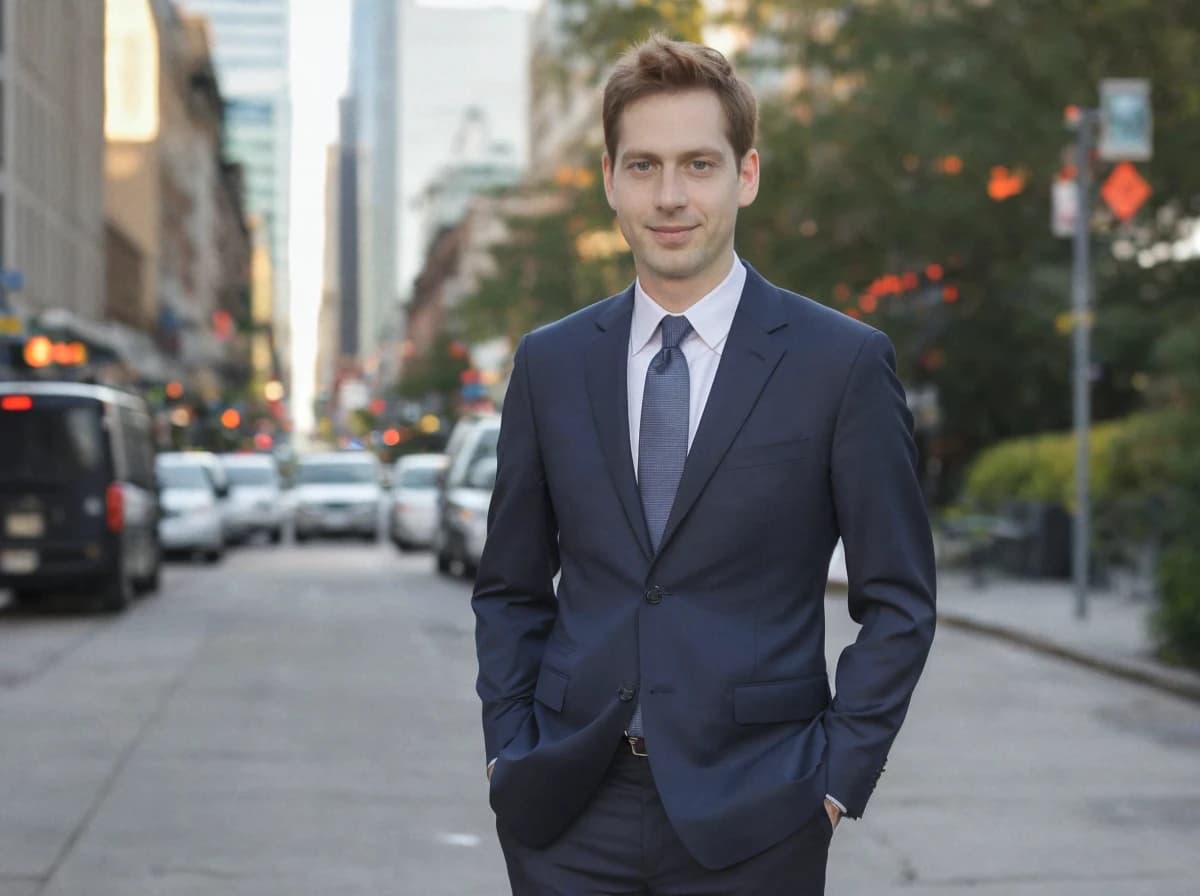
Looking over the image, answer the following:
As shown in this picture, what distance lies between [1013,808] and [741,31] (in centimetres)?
2481

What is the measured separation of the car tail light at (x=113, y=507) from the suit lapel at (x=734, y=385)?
17044mm

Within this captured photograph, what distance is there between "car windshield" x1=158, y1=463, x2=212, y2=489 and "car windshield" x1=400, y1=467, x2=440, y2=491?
4.63 m

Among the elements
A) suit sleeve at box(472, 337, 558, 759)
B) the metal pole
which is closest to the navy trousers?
suit sleeve at box(472, 337, 558, 759)

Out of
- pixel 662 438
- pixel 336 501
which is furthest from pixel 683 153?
pixel 336 501

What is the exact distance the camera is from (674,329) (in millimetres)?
3322

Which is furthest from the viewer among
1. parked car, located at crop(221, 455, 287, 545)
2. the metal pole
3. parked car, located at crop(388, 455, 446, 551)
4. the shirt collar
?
parked car, located at crop(221, 455, 287, 545)

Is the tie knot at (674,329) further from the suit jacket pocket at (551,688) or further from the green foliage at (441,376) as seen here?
the green foliage at (441,376)

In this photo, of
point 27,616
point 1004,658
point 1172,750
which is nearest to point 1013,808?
point 1172,750

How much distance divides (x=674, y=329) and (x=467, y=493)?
21.3m

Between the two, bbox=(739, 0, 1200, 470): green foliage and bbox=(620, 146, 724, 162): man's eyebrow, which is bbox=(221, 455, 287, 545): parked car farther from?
bbox=(620, 146, 724, 162): man's eyebrow

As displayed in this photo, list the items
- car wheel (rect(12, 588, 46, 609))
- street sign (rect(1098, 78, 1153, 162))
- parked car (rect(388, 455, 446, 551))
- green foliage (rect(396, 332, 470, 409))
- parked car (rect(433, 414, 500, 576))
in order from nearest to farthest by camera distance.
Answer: street sign (rect(1098, 78, 1153, 162))
car wheel (rect(12, 588, 46, 609))
parked car (rect(433, 414, 500, 576))
parked car (rect(388, 455, 446, 551))
green foliage (rect(396, 332, 470, 409))

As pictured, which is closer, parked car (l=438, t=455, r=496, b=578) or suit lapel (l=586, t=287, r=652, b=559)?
suit lapel (l=586, t=287, r=652, b=559)

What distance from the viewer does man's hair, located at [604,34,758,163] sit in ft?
10.6

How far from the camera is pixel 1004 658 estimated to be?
15734 millimetres
